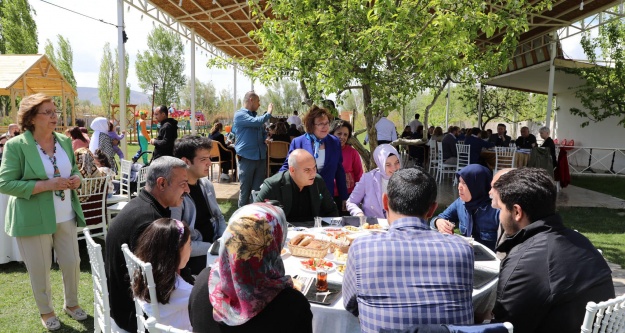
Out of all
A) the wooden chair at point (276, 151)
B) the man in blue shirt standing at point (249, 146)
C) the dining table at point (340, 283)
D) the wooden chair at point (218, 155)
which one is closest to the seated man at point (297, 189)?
the dining table at point (340, 283)

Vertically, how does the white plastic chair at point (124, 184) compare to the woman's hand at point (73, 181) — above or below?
below

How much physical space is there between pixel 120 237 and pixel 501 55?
4.59 meters

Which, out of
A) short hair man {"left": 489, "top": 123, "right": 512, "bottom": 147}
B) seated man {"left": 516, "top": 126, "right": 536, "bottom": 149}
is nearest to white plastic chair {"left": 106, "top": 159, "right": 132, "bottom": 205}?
seated man {"left": 516, "top": 126, "right": 536, "bottom": 149}

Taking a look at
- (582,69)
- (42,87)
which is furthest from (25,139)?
(42,87)

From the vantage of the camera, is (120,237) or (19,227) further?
(19,227)

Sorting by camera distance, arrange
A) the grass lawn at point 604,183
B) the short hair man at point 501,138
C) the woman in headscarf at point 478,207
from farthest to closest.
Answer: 1. the short hair man at point 501,138
2. the grass lawn at point 604,183
3. the woman in headscarf at point 478,207

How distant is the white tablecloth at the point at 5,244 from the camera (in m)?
4.17

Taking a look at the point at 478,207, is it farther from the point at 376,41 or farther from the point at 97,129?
the point at 97,129

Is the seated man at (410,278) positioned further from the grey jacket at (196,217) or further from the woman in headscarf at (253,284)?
the grey jacket at (196,217)

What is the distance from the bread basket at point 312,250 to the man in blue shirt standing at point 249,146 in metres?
3.19

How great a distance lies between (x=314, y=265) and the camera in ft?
7.32

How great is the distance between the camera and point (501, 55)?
495 centimetres

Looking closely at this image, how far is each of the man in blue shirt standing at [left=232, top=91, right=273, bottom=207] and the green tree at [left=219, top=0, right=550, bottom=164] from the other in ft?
3.03

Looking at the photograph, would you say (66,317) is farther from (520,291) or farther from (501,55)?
(501,55)
